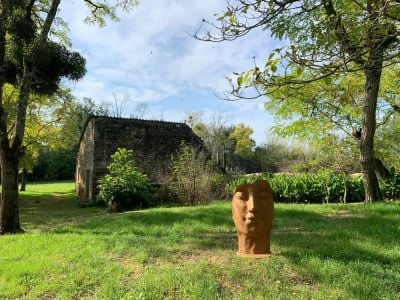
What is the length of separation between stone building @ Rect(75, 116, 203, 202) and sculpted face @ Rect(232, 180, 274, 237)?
14319 mm

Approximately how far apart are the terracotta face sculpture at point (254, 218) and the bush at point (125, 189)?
9956 millimetres

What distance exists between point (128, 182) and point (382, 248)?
11.1 metres

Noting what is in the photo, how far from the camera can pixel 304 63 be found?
3121mm

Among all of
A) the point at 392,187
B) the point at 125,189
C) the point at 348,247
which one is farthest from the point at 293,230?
the point at 125,189

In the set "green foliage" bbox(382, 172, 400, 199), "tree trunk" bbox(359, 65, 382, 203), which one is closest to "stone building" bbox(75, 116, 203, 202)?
"green foliage" bbox(382, 172, 400, 199)

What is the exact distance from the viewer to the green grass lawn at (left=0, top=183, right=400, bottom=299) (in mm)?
5145

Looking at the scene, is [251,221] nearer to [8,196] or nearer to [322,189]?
[8,196]

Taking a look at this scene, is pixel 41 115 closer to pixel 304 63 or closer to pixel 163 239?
pixel 163 239

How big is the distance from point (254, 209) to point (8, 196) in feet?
23.8

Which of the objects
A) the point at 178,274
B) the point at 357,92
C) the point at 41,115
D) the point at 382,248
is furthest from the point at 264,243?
the point at 41,115

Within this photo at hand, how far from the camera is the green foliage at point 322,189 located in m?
13.5

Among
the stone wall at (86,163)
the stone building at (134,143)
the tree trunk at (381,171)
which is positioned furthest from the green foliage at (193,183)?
the stone wall at (86,163)

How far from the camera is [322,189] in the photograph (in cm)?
1366

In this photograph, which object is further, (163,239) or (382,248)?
(163,239)
